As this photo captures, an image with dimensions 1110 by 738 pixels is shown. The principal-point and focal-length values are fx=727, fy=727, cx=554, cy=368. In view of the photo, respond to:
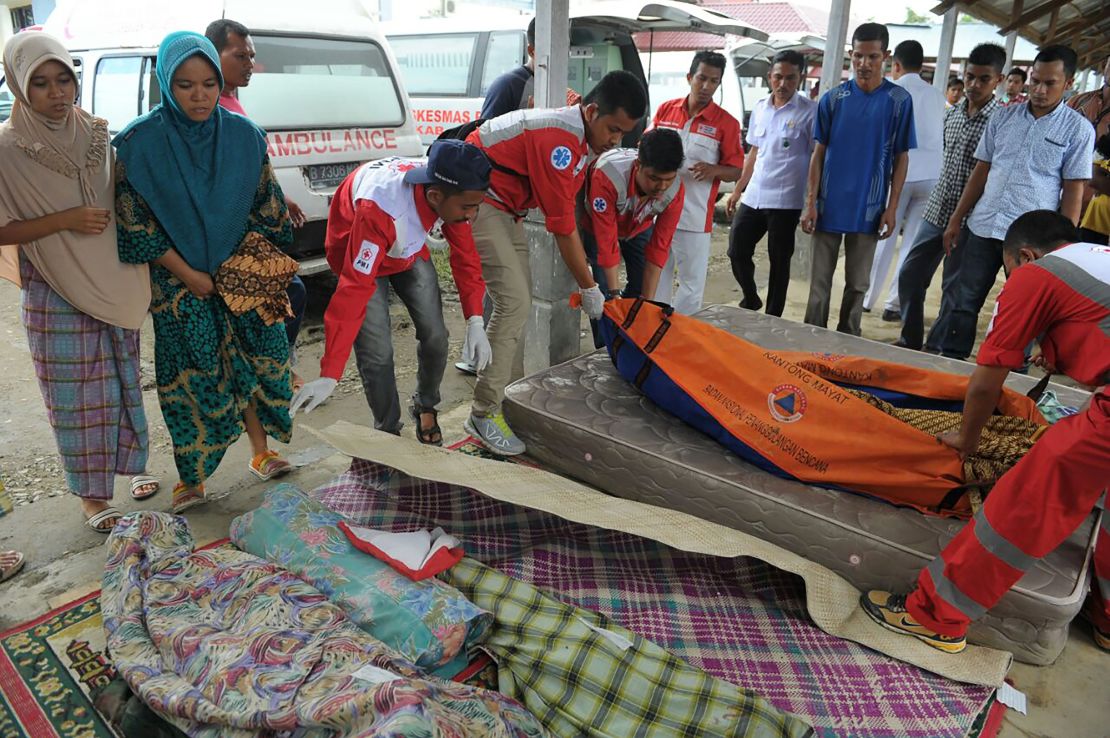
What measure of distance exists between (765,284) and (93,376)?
518 cm

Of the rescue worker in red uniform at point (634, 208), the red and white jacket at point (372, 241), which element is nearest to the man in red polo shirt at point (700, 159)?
the rescue worker in red uniform at point (634, 208)

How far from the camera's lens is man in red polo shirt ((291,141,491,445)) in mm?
2260

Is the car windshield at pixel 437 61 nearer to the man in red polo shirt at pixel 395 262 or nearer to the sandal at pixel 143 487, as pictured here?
the man in red polo shirt at pixel 395 262

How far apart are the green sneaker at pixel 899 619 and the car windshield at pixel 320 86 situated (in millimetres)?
A: 3781

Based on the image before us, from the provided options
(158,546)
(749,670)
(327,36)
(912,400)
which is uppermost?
(327,36)

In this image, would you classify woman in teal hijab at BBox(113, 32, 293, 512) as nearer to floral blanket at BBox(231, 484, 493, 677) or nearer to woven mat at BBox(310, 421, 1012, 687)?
woven mat at BBox(310, 421, 1012, 687)

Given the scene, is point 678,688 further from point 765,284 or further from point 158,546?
point 765,284

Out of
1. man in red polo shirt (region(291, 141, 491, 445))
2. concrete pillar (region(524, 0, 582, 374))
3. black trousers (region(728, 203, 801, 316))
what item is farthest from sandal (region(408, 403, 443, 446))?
black trousers (region(728, 203, 801, 316))

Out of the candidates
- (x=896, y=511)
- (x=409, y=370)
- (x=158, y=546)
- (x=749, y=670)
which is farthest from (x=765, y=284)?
(x=158, y=546)

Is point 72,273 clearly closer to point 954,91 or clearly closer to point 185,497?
point 185,497

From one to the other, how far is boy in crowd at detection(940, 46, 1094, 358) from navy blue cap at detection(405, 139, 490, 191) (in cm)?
244

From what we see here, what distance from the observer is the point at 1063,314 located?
5.86 feet

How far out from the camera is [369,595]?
5.75 ft

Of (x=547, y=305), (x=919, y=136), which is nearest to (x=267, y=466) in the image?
(x=547, y=305)
